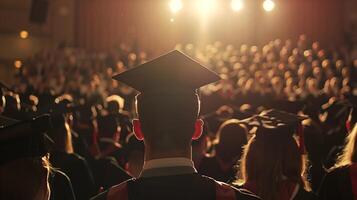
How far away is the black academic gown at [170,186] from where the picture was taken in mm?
2484

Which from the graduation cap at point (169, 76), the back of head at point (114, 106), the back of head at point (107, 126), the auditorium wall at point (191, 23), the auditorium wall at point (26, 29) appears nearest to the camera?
the graduation cap at point (169, 76)

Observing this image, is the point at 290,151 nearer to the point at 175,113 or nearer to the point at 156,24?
the point at 175,113

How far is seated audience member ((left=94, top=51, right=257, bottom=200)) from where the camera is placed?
8.17ft

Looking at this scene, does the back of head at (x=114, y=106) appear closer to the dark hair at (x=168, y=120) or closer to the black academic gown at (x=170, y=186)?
the dark hair at (x=168, y=120)

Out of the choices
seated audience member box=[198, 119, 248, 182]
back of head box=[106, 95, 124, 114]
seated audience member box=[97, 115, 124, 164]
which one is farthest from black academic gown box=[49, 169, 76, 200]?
back of head box=[106, 95, 124, 114]

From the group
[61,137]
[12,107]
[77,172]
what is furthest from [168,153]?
[12,107]

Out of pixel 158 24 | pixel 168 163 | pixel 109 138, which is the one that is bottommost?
A: pixel 109 138

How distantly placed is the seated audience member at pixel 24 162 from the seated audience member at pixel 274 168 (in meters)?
1.15

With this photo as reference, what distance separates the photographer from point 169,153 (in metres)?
2.52

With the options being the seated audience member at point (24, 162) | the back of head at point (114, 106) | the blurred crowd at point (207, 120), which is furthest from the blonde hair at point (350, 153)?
the back of head at point (114, 106)

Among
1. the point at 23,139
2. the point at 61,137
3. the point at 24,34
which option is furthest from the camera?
the point at 24,34

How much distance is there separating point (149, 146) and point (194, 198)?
26cm

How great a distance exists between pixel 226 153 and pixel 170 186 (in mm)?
2715

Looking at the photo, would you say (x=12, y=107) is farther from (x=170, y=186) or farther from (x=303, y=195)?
(x=170, y=186)
